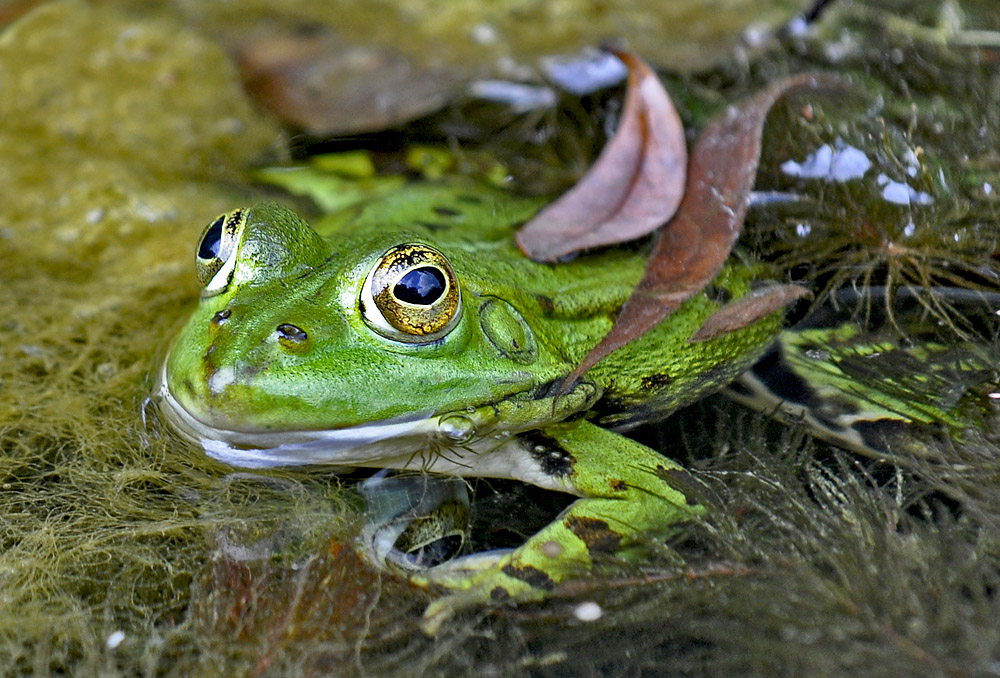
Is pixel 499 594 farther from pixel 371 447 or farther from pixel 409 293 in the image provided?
pixel 409 293

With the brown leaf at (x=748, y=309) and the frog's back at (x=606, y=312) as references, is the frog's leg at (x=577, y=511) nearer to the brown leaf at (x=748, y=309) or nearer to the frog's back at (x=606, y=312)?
the frog's back at (x=606, y=312)

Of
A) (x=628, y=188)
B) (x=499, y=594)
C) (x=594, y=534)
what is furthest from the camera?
(x=628, y=188)

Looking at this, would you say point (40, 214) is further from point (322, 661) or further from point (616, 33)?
point (616, 33)

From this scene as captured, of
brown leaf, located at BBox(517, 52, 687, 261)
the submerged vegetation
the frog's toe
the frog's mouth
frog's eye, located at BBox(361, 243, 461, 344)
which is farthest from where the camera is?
brown leaf, located at BBox(517, 52, 687, 261)

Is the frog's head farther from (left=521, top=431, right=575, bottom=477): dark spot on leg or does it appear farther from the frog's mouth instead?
(left=521, top=431, right=575, bottom=477): dark spot on leg

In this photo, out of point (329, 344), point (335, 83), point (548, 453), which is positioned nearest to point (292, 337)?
point (329, 344)

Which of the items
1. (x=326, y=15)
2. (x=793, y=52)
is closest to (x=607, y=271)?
(x=793, y=52)

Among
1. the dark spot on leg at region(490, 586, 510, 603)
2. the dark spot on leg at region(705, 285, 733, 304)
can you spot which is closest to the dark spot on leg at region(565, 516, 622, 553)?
the dark spot on leg at region(490, 586, 510, 603)
